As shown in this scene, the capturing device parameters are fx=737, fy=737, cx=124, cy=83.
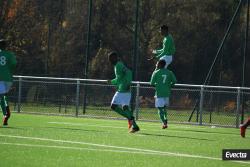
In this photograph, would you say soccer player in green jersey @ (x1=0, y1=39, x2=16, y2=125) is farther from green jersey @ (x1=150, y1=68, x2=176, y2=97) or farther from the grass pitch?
green jersey @ (x1=150, y1=68, x2=176, y2=97)

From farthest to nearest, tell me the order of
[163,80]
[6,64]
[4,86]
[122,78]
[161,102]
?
[163,80] → [161,102] → [4,86] → [6,64] → [122,78]

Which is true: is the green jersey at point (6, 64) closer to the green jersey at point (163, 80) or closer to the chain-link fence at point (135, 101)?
the green jersey at point (163, 80)

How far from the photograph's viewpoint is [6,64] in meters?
19.8

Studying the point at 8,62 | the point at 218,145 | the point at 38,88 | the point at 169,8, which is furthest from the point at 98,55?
the point at 218,145

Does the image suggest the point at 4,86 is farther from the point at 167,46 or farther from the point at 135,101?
the point at 135,101

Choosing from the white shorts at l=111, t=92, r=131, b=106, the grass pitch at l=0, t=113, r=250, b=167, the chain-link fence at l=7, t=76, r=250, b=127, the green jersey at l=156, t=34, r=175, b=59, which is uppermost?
the green jersey at l=156, t=34, r=175, b=59

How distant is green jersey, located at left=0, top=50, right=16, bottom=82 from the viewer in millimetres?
19625

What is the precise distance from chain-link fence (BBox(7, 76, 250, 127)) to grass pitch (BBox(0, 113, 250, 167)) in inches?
326

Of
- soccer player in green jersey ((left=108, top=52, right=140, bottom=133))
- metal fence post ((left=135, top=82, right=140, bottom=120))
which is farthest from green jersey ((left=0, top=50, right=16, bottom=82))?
metal fence post ((left=135, top=82, right=140, bottom=120))

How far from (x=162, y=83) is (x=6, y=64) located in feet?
14.7

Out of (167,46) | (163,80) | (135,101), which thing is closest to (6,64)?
(163,80)

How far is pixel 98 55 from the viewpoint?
51594 millimetres

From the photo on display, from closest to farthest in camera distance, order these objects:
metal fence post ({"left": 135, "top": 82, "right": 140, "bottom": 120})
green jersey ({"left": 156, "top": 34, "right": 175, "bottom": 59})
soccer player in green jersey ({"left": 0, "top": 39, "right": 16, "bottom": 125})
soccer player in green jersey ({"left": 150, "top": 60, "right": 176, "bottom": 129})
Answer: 1. soccer player in green jersey ({"left": 0, "top": 39, "right": 16, "bottom": 125})
2. soccer player in green jersey ({"left": 150, "top": 60, "right": 176, "bottom": 129})
3. green jersey ({"left": 156, "top": 34, "right": 175, "bottom": 59})
4. metal fence post ({"left": 135, "top": 82, "right": 140, "bottom": 120})

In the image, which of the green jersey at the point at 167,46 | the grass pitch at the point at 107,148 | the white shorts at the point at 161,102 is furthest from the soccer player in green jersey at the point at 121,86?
the green jersey at the point at 167,46
